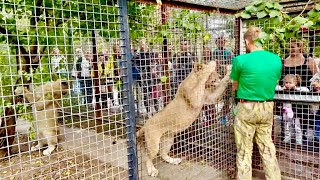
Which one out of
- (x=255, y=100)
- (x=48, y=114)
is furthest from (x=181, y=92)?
(x=48, y=114)

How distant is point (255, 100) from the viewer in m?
3.50

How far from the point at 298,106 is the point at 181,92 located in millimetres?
1705

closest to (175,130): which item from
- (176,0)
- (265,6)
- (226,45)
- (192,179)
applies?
(192,179)

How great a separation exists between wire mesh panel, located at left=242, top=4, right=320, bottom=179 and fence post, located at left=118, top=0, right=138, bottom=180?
218cm

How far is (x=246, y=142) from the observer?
3.66 meters

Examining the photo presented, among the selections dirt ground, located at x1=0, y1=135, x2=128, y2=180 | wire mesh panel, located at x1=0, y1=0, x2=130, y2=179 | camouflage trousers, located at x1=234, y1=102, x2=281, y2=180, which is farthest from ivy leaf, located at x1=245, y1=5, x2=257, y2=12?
dirt ground, located at x1=0, y1=135, x2=128, y2=180

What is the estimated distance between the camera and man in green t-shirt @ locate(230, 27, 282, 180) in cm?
345

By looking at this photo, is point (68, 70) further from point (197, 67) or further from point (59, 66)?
point (197, 67)

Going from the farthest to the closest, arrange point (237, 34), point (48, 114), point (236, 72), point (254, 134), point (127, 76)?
1. point (48, 114)
2. point (237, 34)
3. point (254, 134)
4. point (236, 72)
5. point (127, 76)

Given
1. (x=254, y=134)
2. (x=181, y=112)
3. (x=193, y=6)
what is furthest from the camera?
(x=181, y=112)

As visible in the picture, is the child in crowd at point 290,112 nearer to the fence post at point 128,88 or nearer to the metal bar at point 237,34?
the metal bar at point 237,34

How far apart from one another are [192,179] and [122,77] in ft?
6.98

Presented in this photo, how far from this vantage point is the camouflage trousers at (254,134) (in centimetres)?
353

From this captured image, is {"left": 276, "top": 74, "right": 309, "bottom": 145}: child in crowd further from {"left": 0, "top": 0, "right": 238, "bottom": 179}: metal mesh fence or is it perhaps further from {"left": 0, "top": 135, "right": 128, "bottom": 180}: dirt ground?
{"left": 0, "top": 135, "right": 128, "bottom": 180}: dirt ground
